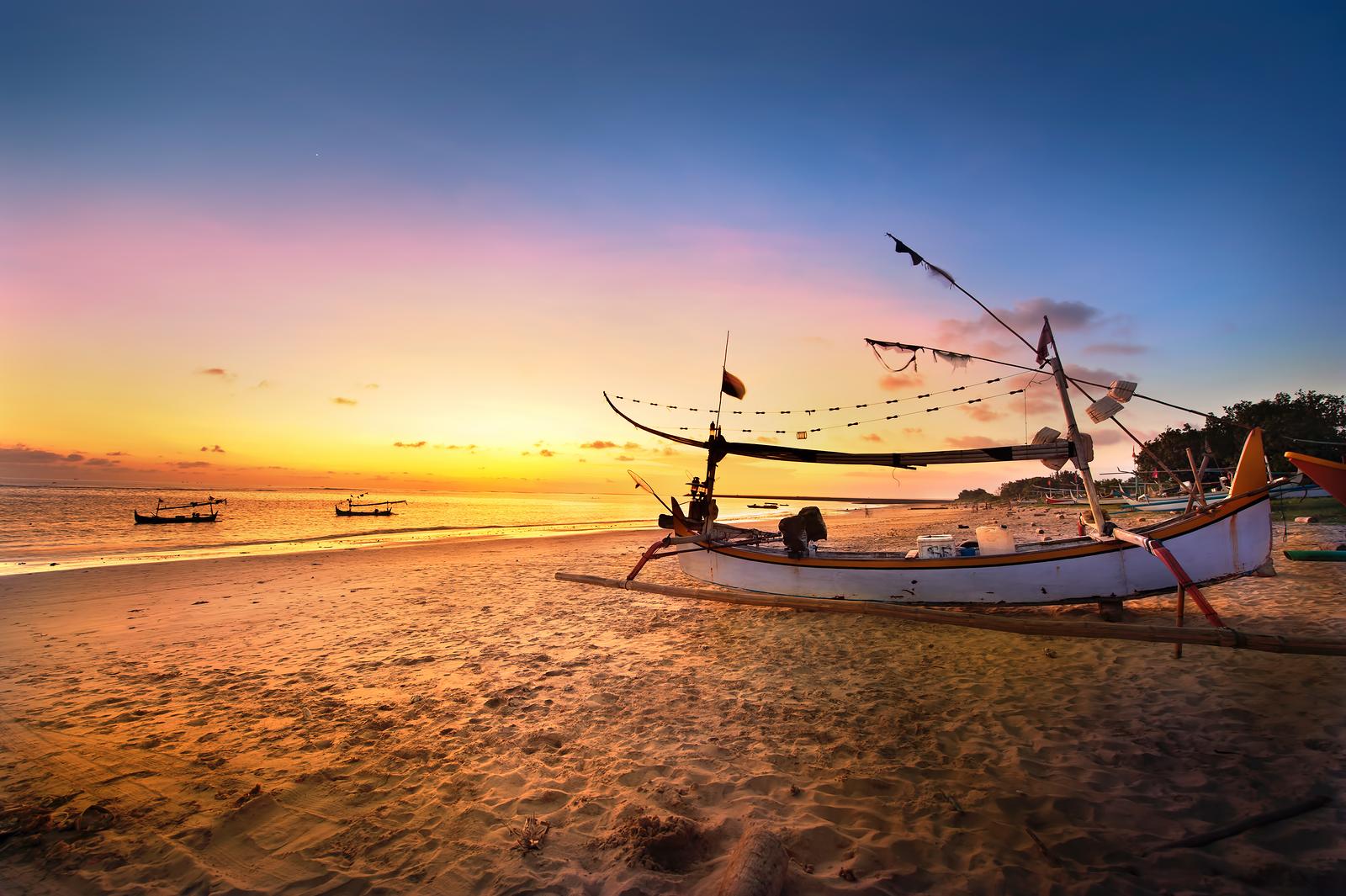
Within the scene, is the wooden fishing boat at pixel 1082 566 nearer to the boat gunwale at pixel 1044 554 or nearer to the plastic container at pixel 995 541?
the boat gunwale at pixel 1044 554

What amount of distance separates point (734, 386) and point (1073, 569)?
7.88m

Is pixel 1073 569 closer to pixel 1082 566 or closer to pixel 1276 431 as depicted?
pixel 1082 566

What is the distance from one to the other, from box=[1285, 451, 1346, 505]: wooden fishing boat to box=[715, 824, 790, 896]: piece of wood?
836 cm

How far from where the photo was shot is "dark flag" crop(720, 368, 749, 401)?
13789 mm

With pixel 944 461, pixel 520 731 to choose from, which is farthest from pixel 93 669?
pixel 944 461

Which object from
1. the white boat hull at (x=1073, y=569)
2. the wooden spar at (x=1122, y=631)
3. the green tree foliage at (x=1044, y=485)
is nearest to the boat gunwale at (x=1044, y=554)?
the white boat hull at (x=1073, y=569)

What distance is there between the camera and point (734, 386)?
1380 cm

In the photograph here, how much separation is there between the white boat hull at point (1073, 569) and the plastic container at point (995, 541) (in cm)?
43

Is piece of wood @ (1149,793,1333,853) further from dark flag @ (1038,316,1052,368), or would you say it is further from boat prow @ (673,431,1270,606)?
dark flag @ (1038,316,1052,368)

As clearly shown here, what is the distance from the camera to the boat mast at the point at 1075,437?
10.0m

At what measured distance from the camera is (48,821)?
→ 4.21m

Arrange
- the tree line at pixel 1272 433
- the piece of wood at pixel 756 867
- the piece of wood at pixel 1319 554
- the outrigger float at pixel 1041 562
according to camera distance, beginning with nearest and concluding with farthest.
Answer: the piece of wood at pixel 756 867, the outrigger float at pixel 1041 562, the piece of wood at pixel 1319 554, the tree line at pixel 1272 433

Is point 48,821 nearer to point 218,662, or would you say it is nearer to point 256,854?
point 256,854

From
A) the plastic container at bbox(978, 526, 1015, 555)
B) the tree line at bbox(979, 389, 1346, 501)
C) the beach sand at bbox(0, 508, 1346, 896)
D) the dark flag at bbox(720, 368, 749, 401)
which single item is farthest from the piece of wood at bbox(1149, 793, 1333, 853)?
the tree line at bbox(979, 389, 1346, 501)
